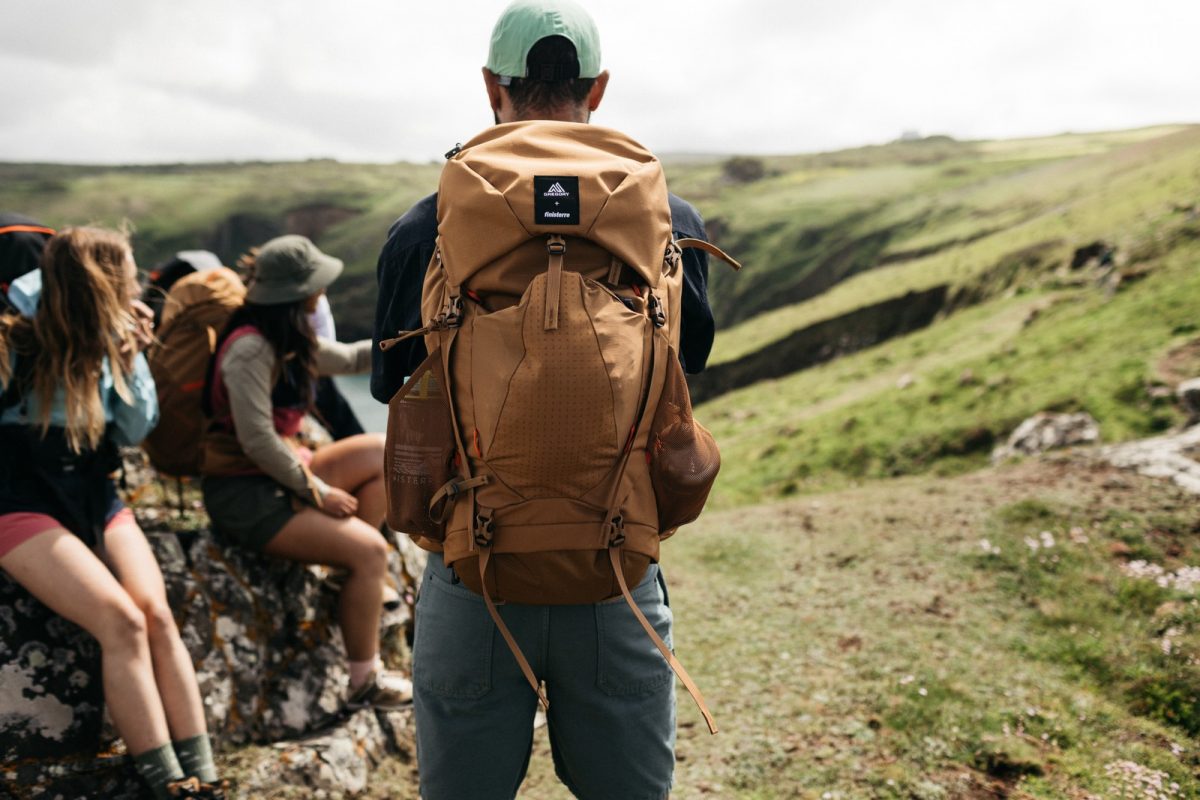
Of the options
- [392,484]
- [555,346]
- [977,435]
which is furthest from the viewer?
[977,435]

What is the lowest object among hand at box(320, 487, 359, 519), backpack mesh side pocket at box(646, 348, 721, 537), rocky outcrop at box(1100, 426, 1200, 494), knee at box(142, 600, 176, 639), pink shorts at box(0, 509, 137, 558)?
rocky outcrop at box(1100, 426, 1200, 494)

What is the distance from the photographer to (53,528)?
4277 millimetres

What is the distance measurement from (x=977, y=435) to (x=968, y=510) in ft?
18.6

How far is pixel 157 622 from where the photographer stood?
435cm

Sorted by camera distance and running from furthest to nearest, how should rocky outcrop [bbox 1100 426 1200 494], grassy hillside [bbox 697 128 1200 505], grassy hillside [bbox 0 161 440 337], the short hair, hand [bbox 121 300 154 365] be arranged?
1. grassy hillside [bbox 0 161 440 337]
2. grassy hillside [bbox 697 128 1200 505]
3. rocky outcrop [bbox 1100 426 1200 494]
4. hand [bbox 121 300 154 365]
5. the short hair

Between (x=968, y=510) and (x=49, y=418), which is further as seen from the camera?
(x=968, y=510)

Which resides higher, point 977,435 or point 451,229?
point 451,229

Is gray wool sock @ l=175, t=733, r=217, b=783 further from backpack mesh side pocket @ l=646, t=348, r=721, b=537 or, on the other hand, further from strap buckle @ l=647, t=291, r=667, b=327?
strap buckle @ l=647, t=291, r=667, b=327

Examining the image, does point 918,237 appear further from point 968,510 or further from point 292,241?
point 292,241

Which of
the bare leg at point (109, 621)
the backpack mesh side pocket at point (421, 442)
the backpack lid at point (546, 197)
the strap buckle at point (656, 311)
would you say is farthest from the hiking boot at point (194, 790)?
the strap buckle at point (656, 311)

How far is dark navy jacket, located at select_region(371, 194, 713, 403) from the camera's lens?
2.75 metres

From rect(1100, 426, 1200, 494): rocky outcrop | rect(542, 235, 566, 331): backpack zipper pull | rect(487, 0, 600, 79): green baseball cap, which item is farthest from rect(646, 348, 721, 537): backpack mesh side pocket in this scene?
rect(1100, 426, 1200, 494): rocky outcrop

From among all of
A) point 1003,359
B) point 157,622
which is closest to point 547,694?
point 157,622

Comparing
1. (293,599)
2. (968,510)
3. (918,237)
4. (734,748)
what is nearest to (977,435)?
(968,510)
